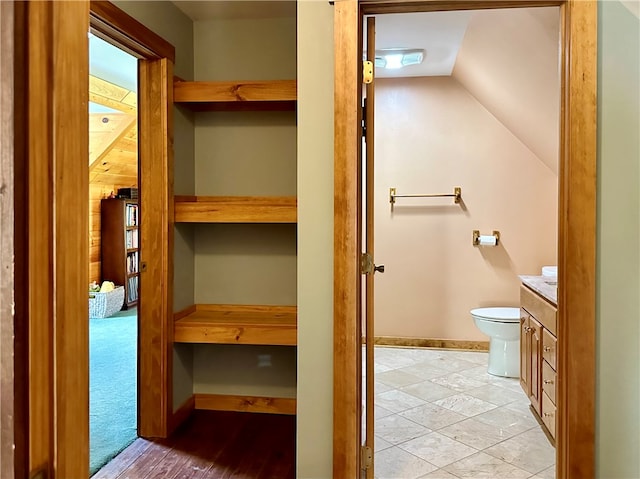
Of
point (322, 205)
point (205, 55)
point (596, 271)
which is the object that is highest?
point (205, 55)

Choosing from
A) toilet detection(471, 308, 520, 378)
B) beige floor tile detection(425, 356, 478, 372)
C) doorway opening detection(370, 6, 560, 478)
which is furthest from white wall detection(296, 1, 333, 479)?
beige floor tile detection(425, 356, 478, 372)

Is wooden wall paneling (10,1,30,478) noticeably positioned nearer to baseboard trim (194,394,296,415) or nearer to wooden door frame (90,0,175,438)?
wooden door frame (90,0,175,438)

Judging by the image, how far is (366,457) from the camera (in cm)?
202

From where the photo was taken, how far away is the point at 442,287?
4.41 meters

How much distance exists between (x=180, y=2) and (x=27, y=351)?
2.68 meters

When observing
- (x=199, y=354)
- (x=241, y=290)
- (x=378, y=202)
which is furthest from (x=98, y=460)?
(x=378, y=202)

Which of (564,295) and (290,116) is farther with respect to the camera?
(290,116)

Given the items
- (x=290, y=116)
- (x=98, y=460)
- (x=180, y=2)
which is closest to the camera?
(x=98, y=460)

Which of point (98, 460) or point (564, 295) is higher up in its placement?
point (564, 295)

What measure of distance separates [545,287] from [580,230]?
4.32 feet

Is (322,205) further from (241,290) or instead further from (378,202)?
(378,202)

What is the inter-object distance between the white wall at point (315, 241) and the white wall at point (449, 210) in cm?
256

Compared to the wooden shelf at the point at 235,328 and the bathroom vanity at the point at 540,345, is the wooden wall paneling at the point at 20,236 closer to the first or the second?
the wooden shelf at the point at 235,328

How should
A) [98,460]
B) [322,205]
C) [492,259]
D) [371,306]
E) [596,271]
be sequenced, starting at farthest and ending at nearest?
[492,259] → [98,460] → [371,306] → [322,205] → [596,271]
